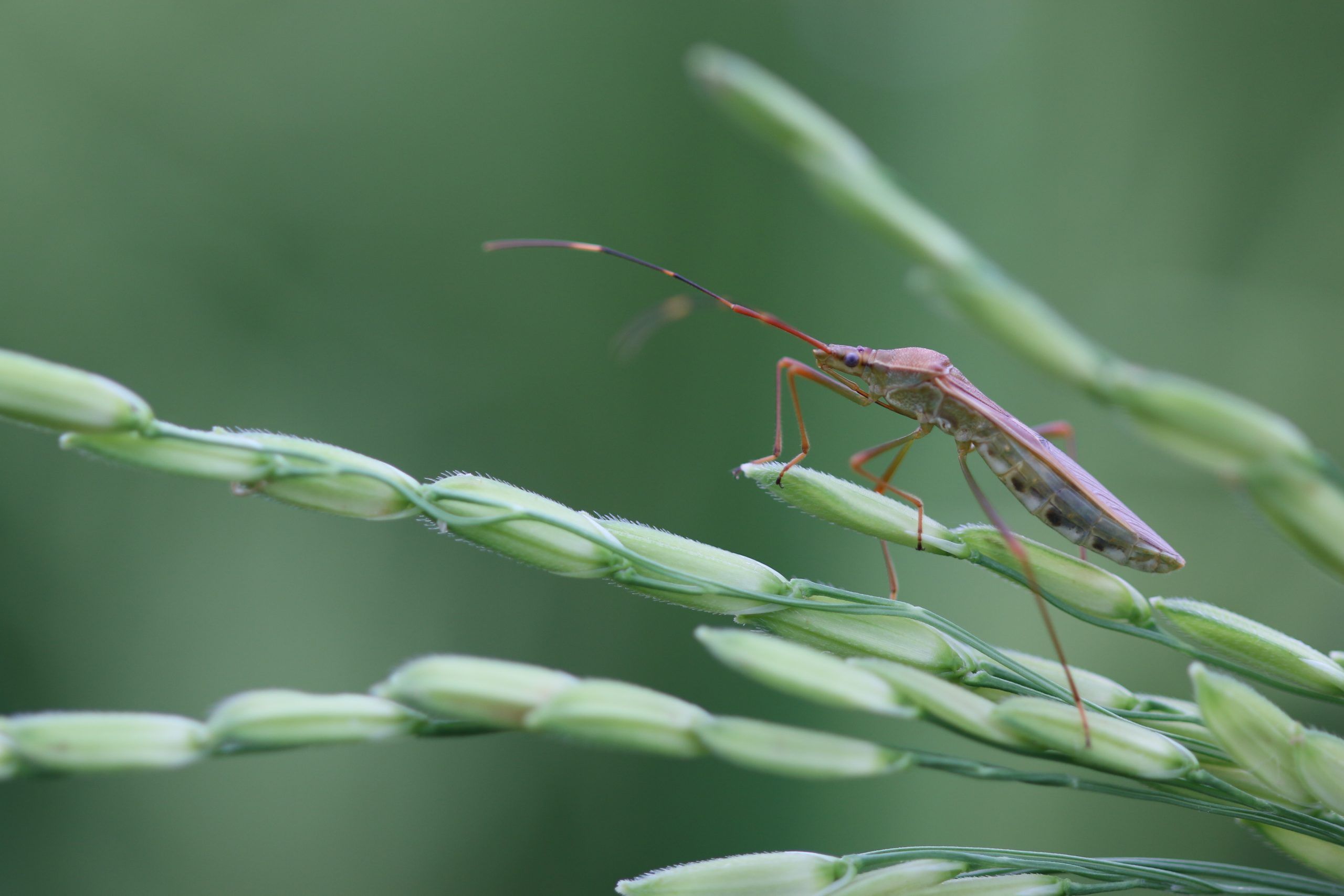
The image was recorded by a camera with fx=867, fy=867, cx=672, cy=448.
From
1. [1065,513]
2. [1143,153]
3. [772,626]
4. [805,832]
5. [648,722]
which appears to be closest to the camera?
[648,722]

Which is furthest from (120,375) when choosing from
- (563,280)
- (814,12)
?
(814,12)

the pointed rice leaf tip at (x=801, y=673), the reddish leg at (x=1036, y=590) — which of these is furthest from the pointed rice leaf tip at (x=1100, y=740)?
the pointed rice leaf tip at (x=801, y=673)

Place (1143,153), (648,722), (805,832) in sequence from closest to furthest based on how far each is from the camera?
(648,722), (805,832), (1143,153)

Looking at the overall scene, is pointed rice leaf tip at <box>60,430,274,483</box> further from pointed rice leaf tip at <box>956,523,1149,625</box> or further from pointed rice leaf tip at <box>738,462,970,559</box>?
pointed rice leaf tip at <box>956,523,1149,625</box>

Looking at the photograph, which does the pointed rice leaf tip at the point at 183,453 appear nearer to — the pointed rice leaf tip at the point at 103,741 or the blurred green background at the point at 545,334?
the pointed rice leaf tip at the point at 103,741

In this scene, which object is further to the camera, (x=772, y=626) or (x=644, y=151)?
(x=644, y=151)

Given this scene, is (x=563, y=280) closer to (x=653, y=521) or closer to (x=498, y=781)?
(x=653, y=521)

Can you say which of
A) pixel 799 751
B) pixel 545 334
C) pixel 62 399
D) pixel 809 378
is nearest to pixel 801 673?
pixel 799 751

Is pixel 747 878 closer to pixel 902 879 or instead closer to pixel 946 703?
pixel 902 879

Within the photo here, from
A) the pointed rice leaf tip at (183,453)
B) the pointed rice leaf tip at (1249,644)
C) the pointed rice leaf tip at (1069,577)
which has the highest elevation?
the pointed rice leaf tip at (183,453)
